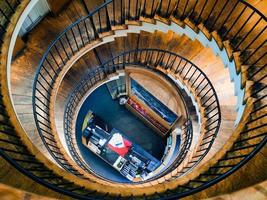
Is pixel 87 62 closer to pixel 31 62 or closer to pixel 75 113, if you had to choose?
pixel 75 113

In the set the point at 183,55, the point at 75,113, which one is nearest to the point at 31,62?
the point at 75,113

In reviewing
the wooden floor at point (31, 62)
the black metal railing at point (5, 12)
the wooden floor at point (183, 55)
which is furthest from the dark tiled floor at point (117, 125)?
the black metal railing at point (5, 12)

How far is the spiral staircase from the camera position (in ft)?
14.4

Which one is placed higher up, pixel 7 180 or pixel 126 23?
pixel 126 23

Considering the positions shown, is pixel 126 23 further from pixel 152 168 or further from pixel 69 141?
pixel 152 168

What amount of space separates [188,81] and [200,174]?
3.86 m

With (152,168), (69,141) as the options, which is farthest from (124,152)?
(69,141)

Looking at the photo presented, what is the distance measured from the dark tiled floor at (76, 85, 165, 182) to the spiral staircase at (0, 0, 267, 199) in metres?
1.84

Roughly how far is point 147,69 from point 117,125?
3406mm

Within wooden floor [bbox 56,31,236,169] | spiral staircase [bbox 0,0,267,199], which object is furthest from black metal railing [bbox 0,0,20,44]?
wooden floor [bbox 56,31,236,169]

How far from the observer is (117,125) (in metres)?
11.6

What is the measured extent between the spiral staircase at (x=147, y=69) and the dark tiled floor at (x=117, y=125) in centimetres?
184

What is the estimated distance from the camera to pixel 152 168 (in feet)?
34.8

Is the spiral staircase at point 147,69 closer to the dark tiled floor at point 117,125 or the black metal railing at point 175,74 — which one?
the black metal railing at point 175,74
